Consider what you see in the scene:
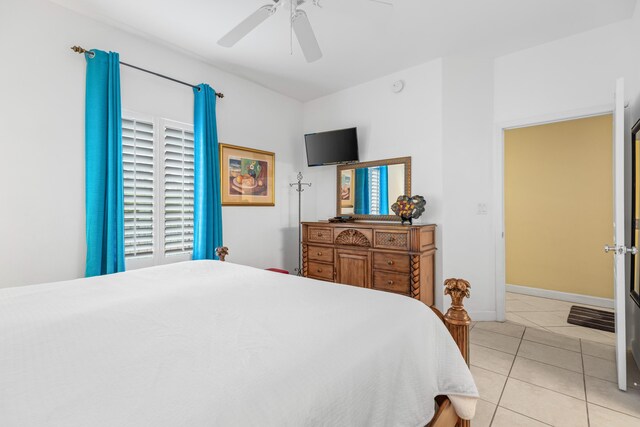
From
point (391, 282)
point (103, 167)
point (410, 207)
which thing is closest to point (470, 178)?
point (410, 207)

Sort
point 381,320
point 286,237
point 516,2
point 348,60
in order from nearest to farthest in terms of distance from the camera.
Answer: point 381,320 < point 516,2 < point 348,60 < point 286,237

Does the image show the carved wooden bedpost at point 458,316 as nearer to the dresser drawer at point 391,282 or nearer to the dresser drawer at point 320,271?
the dresser drawer at point 391,282

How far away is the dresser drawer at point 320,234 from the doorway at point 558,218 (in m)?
2.23

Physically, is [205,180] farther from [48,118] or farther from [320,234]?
[320,234]

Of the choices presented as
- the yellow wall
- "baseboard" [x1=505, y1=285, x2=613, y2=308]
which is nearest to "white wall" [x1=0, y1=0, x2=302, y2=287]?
the yellow wall

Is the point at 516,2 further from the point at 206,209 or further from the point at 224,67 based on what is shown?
the point at 206,209

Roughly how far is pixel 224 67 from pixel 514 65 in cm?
314

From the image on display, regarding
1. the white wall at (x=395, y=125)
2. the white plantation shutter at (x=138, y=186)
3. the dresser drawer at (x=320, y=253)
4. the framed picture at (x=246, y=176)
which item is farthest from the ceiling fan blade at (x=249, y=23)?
the dresser drawer at (x=320, y=253)

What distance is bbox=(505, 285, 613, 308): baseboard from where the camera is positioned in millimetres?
3840

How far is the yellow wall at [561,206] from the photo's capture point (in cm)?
387

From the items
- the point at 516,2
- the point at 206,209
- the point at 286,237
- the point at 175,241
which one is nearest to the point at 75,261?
the point at 175,241

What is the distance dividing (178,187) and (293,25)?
6.50ft

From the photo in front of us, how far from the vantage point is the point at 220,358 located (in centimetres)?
85

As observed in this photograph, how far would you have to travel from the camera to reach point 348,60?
3.41 metres
